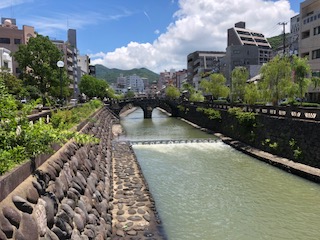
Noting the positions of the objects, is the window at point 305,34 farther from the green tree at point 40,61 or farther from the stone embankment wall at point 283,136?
the green tree at point 40,61

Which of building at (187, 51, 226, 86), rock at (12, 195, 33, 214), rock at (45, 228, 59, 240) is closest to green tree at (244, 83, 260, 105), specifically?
rock at (45, 228, 59, 240)

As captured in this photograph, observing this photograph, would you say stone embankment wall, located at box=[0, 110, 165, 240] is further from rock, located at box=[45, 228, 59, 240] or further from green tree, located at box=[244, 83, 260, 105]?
green tree, located at box=[244, 83, 260, 105]

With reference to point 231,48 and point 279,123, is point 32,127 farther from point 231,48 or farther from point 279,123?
point 231,48

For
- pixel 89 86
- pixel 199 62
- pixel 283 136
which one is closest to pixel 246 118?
pixel 283 136

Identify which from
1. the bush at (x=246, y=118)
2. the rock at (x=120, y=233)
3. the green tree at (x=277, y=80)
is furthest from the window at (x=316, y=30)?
the rock at (x=120, y=233)

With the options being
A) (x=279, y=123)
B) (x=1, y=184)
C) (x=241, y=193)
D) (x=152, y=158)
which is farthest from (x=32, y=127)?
(x=279, y=123)

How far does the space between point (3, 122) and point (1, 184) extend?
2537 mm

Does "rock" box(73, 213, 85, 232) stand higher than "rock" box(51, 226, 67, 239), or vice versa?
"rock" box(51, 226, 67, 239)

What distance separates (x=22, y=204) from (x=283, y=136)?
67.7 ft

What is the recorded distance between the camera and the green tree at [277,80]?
28.3m

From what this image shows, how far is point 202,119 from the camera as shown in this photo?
46.0 meters

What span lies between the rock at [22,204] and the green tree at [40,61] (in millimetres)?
31017

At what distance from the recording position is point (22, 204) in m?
5.14

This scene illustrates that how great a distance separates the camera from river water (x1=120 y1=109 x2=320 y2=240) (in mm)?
11242
